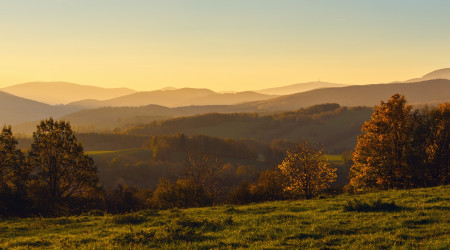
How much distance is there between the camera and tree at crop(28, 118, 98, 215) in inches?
1753

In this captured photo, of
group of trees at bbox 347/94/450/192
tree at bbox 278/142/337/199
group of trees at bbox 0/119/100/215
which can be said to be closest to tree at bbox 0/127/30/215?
group of trees at bbox 0/119/100/215

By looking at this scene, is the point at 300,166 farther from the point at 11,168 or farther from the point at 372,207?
the point at 11,168

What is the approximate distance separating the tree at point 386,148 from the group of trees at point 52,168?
3594cm

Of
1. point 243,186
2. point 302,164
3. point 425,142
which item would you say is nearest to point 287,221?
point 302,164

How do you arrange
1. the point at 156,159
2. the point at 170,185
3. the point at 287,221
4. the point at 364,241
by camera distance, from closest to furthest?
the point at 364,241 → the point at 287,221 → the point at 170,185 → the point at 156,159

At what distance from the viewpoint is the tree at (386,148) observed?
41.9 metres

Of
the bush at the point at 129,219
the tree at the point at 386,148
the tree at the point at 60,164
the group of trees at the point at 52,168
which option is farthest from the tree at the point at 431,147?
the tree at the point at 60,164

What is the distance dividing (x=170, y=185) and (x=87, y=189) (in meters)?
11.7

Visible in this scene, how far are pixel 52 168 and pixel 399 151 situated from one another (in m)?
46.2

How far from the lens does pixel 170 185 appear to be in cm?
5034

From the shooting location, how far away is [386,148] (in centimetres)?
4309

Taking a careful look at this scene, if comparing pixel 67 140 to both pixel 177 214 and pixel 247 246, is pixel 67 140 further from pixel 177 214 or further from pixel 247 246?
pixel 247 246

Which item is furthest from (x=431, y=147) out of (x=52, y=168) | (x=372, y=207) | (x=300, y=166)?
(x=52, y=168)

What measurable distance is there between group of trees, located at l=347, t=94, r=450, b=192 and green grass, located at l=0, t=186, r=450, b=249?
60.8ft
